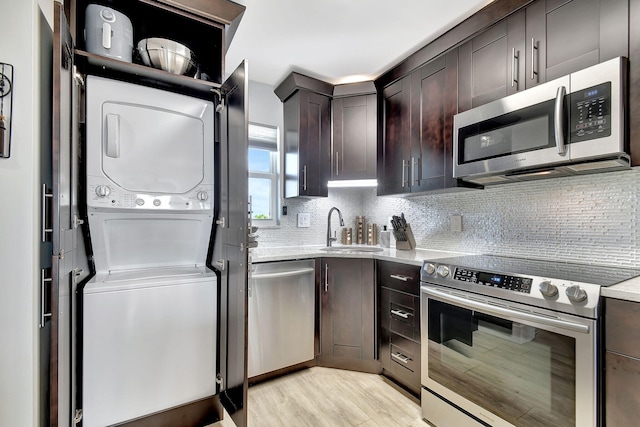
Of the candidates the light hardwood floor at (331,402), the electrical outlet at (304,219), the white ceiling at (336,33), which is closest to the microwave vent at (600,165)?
the white ceiling at (336,33)

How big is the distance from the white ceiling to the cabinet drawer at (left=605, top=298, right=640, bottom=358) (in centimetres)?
176

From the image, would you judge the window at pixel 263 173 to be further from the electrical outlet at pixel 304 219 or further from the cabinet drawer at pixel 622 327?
the cabinet drawer at pixel 622 327

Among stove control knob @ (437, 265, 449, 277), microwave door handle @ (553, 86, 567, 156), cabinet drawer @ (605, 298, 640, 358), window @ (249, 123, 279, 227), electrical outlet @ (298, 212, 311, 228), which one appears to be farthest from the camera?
electrical outlet @ (298, 212, 311, 228)

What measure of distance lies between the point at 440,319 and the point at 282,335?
3.77 feet

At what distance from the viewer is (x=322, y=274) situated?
232 centimetres

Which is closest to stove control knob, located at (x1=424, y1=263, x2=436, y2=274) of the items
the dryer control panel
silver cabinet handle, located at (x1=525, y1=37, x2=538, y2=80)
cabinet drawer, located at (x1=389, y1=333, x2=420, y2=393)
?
cabinet drawer, located at (x1=389, y1=333, x2=420, y2=393)

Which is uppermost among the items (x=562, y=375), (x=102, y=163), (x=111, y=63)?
(x=111, y=63)

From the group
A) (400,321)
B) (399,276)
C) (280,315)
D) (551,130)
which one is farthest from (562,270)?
(280,315)

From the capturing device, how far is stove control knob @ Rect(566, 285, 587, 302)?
44.2 inches

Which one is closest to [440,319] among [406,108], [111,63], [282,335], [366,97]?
[282,335]

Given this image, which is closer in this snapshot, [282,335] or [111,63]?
[111,63]

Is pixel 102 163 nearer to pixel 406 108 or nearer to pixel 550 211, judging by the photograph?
pixel 406 108

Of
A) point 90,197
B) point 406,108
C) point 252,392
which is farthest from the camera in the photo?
point 406,108

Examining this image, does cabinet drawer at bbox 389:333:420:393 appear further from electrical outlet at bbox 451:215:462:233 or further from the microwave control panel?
the microwave control panel
